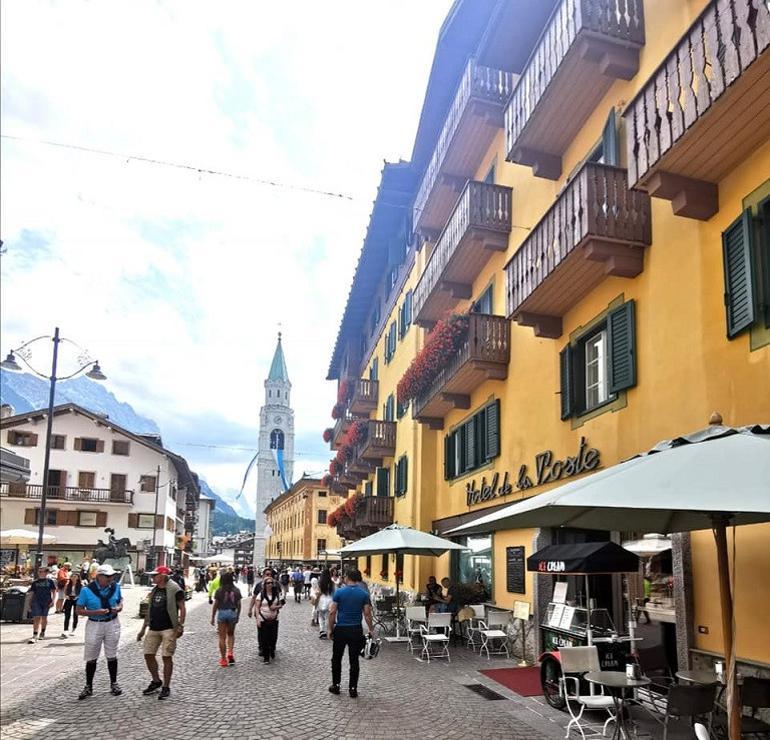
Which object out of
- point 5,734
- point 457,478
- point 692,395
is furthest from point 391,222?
point 5,734

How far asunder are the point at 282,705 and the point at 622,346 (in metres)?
6.83

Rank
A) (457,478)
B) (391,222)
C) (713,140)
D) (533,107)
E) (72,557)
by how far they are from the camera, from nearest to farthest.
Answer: (713,140), (533,107), (457,478), (391,222), (72,557)

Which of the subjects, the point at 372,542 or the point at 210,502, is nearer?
the point at 372,542

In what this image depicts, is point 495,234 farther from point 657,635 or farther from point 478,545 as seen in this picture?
point 657,635

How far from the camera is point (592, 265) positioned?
10.8m

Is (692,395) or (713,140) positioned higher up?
(713,140)

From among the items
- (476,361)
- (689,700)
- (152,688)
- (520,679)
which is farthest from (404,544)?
(689,700)

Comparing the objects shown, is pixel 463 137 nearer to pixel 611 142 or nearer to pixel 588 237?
pixel 611 142

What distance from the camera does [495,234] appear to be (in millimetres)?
15664

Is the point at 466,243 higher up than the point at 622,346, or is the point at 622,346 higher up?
the point at 466,243

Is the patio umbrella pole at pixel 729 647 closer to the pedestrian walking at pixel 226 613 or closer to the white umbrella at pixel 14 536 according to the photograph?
the white umbrella at pixel 14 536

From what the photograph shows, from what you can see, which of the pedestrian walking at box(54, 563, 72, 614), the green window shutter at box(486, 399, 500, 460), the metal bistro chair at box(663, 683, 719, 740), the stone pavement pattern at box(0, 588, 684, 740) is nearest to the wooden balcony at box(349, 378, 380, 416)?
the pedestrian walking at box(54, 563, 72, 614)

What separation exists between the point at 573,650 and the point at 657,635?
239 centimetres

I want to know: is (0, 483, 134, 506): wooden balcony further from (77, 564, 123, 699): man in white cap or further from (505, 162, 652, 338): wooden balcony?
(505, 162, 652, 338): wooden balcony
